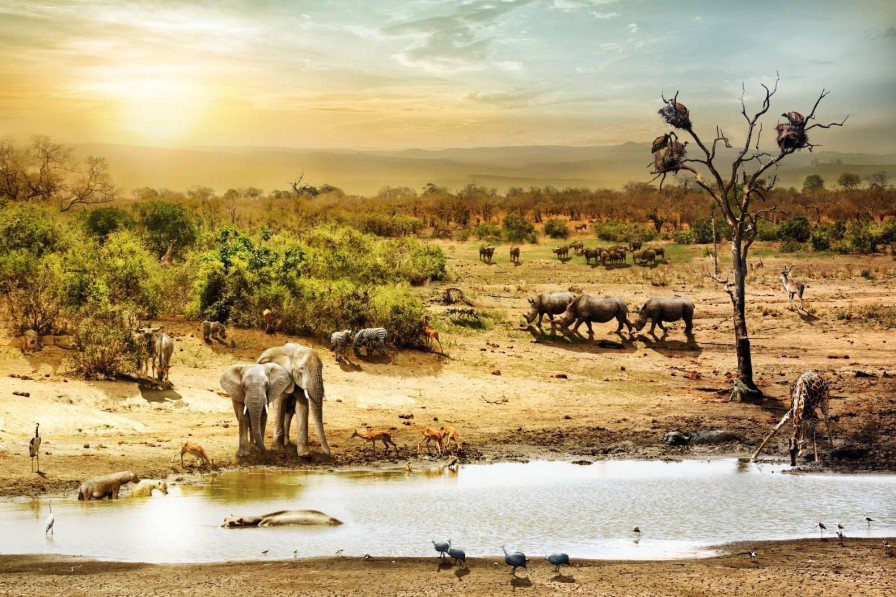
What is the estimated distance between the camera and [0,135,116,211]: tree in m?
55.7

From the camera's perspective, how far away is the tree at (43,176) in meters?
55.7

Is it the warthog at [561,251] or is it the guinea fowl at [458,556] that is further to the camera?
the warthog at [561,251]

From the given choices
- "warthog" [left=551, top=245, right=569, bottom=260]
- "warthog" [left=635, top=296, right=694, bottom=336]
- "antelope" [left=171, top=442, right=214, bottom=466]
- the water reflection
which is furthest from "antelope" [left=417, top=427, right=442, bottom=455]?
"warthog" [left=551, top=245, right=569, bottom=260]

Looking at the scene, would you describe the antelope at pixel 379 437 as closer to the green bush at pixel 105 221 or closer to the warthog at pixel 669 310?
the warthog at pixel 669 310

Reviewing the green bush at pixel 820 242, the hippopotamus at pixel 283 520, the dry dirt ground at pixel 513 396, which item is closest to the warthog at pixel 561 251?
the dry dirt ground at pixel 513 396

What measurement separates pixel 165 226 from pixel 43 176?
18702 mm

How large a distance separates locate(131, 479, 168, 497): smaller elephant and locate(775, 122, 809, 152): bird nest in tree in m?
18.4

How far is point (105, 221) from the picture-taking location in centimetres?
4209

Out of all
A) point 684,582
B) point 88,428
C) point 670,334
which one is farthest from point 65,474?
point 670,334

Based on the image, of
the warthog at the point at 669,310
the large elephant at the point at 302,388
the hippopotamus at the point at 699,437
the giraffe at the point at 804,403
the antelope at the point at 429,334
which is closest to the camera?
the large elephant at the point at 302,388

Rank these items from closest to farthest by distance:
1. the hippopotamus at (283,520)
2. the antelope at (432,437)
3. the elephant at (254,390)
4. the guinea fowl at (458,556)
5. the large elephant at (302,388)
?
the guinea fowl at (458,556) < the hippopotamus at (283,520) < the elephant at (254,390) < the large elephant at (302,388) < the antelope at (432,437)

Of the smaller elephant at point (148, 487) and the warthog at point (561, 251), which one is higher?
the warthog at point (561, 251)

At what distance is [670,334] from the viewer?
32.3 m

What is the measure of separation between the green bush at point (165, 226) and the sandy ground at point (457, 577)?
31450 millimetres
